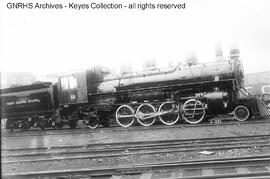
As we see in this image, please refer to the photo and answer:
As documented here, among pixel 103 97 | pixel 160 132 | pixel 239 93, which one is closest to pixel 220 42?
pixel 239 93

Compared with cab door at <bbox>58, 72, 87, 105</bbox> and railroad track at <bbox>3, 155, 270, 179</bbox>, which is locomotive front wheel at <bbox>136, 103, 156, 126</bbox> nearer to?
cab door at <bbox>58, 72, 87, 105</bbox>

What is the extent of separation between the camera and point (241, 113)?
10742 mm

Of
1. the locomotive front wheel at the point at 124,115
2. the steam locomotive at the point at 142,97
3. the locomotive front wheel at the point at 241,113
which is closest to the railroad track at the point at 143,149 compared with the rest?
the locomotive front wheel at the point at 241,113

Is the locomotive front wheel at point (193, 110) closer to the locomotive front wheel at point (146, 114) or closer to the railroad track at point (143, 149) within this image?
the locomotive front wheel at point (146, 114)

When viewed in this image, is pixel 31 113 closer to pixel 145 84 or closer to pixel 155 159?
pixel 145 84

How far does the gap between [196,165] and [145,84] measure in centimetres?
702

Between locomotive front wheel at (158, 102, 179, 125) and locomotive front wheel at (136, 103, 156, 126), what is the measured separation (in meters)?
0.28

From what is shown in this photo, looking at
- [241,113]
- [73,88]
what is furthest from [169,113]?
[73,88]

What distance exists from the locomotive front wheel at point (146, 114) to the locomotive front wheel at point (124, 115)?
0.30 metres

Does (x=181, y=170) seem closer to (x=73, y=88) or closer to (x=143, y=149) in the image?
(x=143, y=149)

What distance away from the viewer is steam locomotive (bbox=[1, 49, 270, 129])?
10820 millimetres

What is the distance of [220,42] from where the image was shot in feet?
47.8

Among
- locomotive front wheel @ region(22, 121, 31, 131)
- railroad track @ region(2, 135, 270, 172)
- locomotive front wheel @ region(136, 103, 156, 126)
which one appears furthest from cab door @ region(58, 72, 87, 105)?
railroad track @ region(2, 135, 270, 172)

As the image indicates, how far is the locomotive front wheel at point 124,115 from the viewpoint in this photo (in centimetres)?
1187
